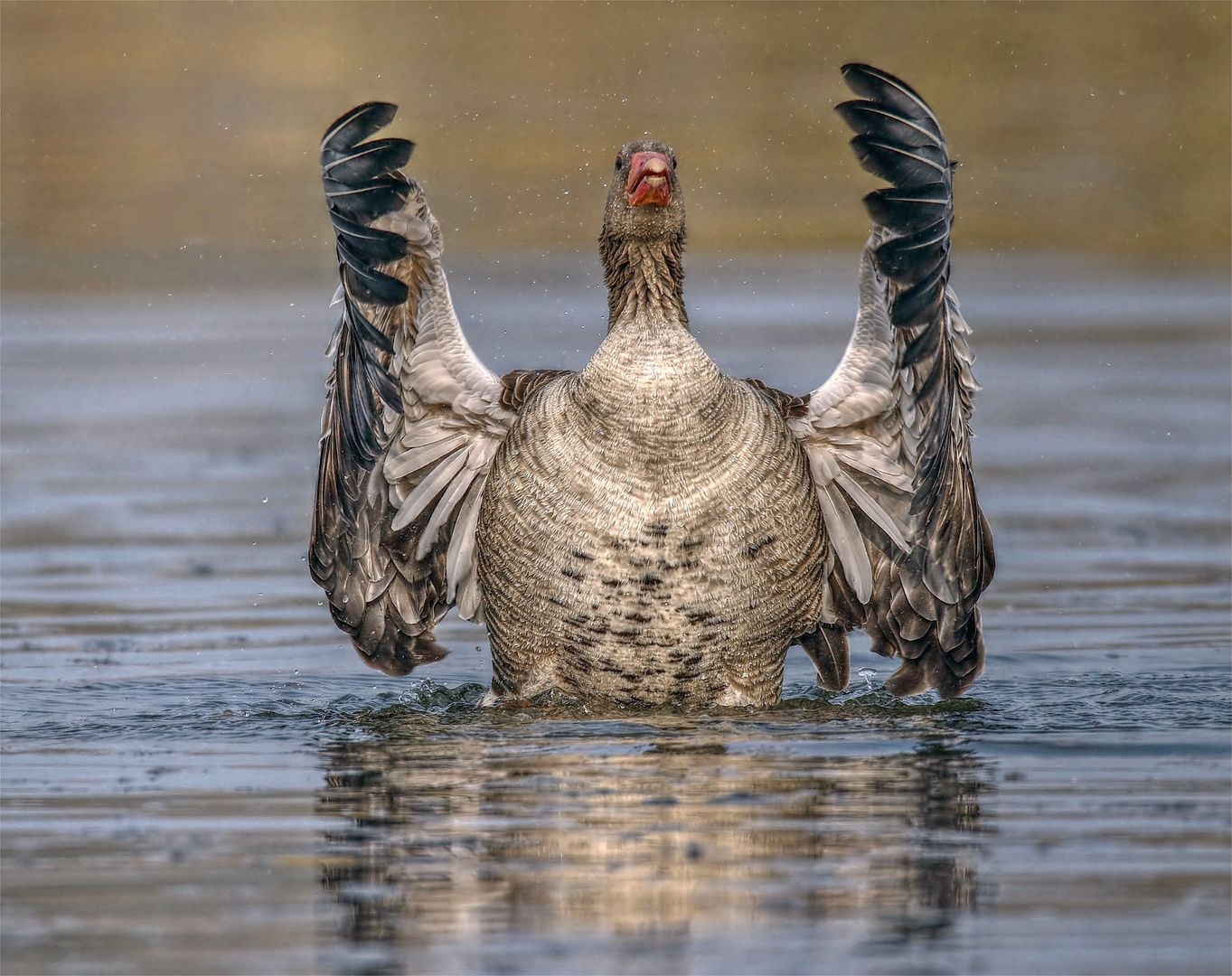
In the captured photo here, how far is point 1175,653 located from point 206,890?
19.1ft

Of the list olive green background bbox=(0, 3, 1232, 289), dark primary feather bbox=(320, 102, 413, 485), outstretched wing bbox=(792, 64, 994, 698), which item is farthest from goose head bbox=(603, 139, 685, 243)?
olive green background bbox=(0, 3, 1232, 289)

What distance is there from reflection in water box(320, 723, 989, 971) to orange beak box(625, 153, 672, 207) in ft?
8.21

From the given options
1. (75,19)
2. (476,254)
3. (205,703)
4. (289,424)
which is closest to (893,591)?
(205,703)

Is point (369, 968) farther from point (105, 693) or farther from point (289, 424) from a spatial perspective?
point (289, 424)

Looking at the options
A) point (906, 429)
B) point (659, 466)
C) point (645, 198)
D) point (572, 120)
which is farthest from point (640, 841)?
point (572, 120)

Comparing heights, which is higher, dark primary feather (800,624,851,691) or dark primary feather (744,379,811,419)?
dark primary feather (744,379,811,419)

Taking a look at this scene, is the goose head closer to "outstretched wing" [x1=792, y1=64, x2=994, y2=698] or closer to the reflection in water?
"outstretched wing" [x1=792, y1=64, x2=994, y2=698]

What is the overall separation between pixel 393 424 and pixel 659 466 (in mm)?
1448

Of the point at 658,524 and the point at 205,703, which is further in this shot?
the point at 205,703

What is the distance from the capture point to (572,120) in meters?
25.6

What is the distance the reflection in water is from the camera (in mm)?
6594

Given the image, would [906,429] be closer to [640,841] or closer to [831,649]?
[831,649]

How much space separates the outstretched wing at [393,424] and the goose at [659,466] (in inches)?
0.6

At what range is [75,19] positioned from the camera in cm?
2786
